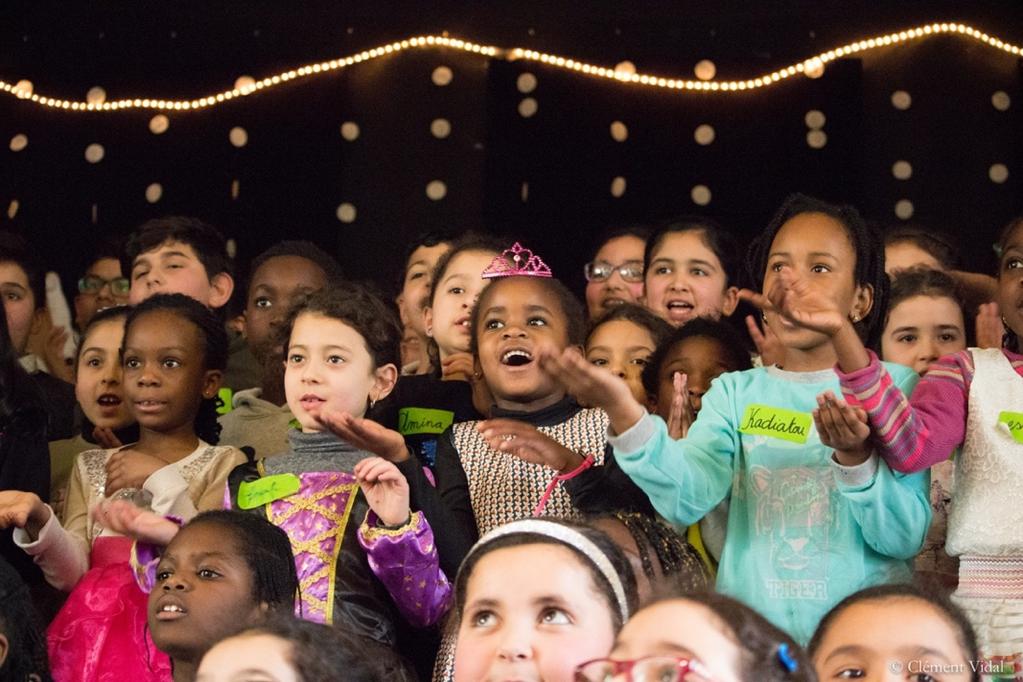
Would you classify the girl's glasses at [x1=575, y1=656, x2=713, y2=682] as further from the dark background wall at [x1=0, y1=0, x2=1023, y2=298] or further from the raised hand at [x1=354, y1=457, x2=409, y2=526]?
the dark background wall at [x1=0, y1=0, x2=1023, y2=298]

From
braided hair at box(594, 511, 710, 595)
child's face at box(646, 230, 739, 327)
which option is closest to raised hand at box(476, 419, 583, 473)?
braided hair at box(594, 511, 710, 595)

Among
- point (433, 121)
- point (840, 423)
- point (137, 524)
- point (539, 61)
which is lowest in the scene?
point (137, 524)

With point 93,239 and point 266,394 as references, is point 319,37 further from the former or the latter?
point 266,394

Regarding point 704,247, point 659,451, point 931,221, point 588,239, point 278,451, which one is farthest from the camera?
point 588,239

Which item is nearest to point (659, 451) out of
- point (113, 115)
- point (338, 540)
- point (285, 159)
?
point (338, 540)

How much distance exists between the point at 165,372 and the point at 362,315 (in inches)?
20.7

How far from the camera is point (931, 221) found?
4922 millimetres

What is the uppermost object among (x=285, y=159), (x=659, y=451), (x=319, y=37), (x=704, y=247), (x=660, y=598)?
(x=319, y=37)

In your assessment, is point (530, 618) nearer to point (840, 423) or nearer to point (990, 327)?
point (840, 423)

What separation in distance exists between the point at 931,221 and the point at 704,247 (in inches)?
35.5

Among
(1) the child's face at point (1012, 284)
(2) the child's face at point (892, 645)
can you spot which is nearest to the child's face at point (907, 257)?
(1) the child's face at point (1012, 284)

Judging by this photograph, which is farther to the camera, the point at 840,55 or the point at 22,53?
the point at 22,53

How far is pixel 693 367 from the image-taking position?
3.67 m

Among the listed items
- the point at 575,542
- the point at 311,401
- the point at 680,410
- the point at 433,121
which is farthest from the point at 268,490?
the point at 433,121
